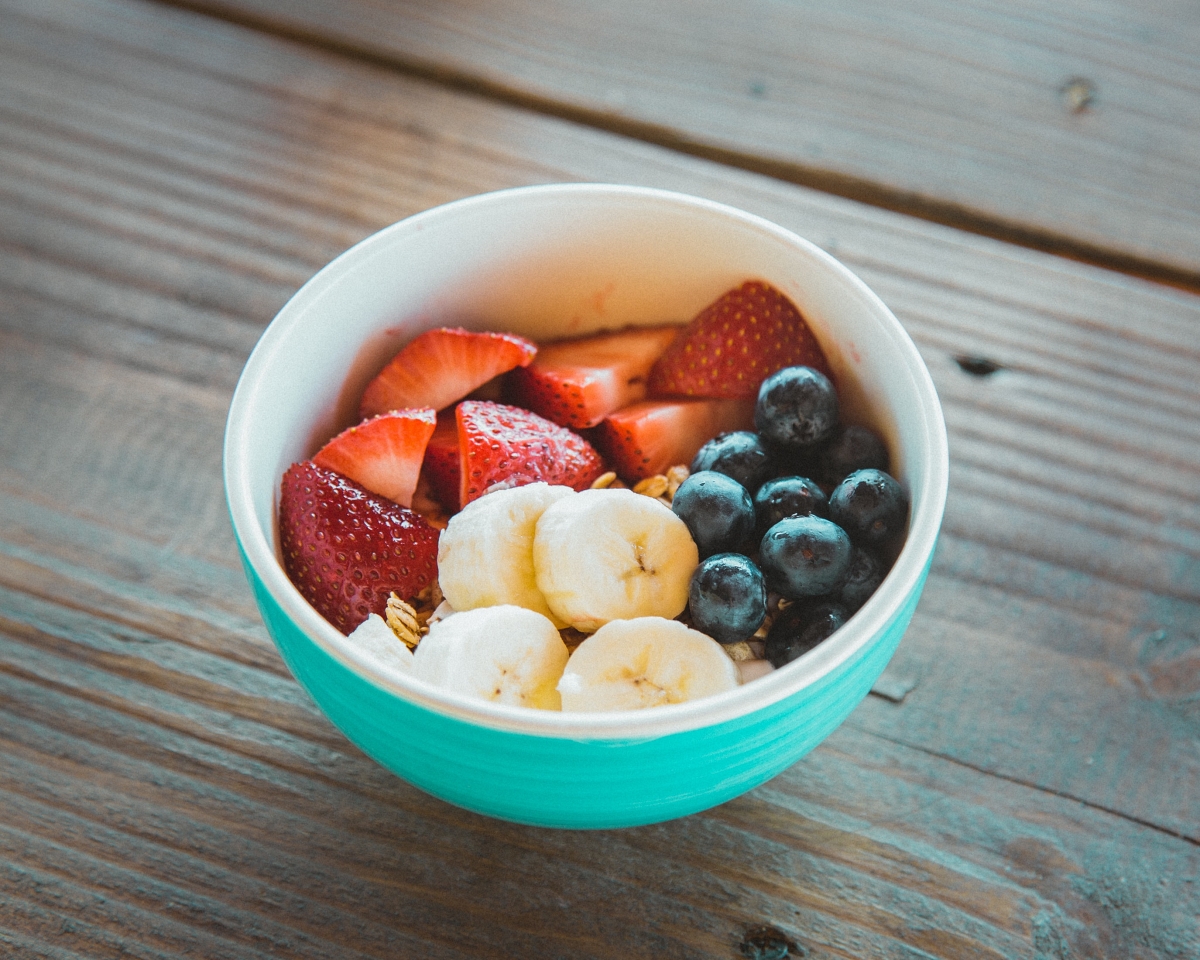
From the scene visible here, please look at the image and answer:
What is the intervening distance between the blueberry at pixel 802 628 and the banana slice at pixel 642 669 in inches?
1.6

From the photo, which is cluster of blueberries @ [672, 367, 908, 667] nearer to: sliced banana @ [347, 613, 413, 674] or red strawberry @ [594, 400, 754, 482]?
red strawberry @ [594, 400, 754, 482]

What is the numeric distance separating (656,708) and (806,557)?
14cm

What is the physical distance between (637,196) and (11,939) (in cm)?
61

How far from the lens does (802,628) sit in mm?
644

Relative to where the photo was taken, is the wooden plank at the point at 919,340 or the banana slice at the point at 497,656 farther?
the wooden plank at the point at 919,340

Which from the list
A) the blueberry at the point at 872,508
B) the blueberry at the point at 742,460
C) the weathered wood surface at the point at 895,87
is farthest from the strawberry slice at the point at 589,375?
the weathered wood surface at the point at 895,87

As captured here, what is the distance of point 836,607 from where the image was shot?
648 mm

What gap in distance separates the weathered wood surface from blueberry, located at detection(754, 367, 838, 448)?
42cm

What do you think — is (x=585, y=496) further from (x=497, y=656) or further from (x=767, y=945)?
(x=767, y=945)

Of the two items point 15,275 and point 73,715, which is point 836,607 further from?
point 15,275

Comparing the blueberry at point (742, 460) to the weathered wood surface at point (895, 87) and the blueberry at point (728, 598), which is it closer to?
the blueberry at point (728, 598)

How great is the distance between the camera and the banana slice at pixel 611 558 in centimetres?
64

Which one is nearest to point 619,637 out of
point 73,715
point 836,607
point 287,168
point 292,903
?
point 836,607

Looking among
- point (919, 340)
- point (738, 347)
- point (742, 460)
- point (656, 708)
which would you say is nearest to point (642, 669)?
point (656, 708)
